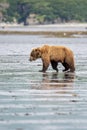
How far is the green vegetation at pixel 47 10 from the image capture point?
484 ft

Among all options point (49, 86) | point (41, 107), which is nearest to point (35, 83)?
point (49, 86)

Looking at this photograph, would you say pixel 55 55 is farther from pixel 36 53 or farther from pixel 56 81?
pixel 56 81

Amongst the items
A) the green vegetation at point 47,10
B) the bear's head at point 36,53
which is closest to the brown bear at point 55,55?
the bear's head at point 36,53

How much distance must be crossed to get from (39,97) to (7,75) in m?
6.44

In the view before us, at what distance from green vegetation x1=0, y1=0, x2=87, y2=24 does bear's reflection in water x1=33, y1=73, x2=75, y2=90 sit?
12100cm

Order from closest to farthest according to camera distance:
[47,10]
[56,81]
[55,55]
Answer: [56,81], [55,55], [47,10]

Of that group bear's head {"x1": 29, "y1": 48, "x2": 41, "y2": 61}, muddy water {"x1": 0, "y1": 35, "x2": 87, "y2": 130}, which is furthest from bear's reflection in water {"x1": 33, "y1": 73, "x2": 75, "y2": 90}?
bear's head {"x1": 29, "y1": 48, "x2": 41, "y2": 61}

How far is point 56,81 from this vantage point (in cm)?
2248

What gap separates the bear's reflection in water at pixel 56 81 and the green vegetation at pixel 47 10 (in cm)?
12100

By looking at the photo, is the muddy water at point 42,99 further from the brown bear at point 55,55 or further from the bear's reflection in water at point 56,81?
the brown bear at point 55,55

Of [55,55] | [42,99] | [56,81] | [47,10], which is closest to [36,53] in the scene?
[55,55]

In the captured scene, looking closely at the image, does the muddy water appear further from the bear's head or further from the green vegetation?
the green vegetation

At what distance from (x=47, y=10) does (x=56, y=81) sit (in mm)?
127536

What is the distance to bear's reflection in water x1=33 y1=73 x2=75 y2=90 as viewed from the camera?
20.9 meters
